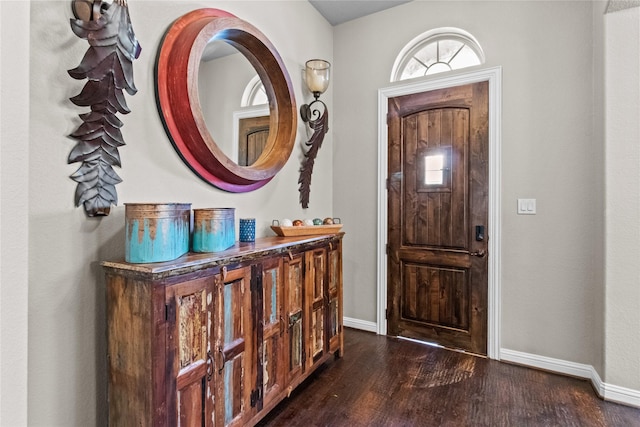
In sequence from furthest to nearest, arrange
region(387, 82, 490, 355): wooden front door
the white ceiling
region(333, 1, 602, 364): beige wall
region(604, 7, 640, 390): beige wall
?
1. the white ceiling
2. region(387, 82, 490, 355): wooden front door
3. region(333, 1, 602, 364): beige wall
4. region(604, 7, 640, 390): beige wall

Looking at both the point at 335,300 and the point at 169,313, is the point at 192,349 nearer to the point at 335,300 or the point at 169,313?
the point at 169,313

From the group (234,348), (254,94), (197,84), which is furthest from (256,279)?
(254,94)

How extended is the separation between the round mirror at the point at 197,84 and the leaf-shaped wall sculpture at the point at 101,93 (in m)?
0.24

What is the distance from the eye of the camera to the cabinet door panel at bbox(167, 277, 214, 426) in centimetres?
122

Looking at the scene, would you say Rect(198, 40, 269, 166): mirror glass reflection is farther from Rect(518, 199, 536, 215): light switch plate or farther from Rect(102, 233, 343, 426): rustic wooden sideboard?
Rect(518, 199, 536, 215): light switch plate

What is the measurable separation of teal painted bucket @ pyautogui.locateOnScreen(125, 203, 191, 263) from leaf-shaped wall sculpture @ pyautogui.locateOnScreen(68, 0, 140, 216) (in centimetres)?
20

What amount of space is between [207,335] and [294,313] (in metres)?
0.69

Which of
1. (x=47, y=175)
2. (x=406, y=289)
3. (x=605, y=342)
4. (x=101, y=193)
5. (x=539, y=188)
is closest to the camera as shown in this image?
(x=47, y=175)

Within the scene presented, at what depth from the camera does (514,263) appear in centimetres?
248

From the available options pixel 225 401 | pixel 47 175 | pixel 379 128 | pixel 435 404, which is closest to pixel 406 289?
pixel 435 404

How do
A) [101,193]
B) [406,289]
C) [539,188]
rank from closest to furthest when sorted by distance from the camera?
1. [101,193]
2. [539,188]
3. [406,289]

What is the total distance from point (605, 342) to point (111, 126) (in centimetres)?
301

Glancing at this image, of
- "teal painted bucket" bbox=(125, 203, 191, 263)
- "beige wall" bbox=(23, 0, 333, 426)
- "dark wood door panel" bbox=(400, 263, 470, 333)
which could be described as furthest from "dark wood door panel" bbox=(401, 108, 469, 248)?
"teal painted bucket" bbox=(125, 203, 191, 263)

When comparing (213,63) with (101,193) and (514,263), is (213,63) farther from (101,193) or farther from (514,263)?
(514,263)
